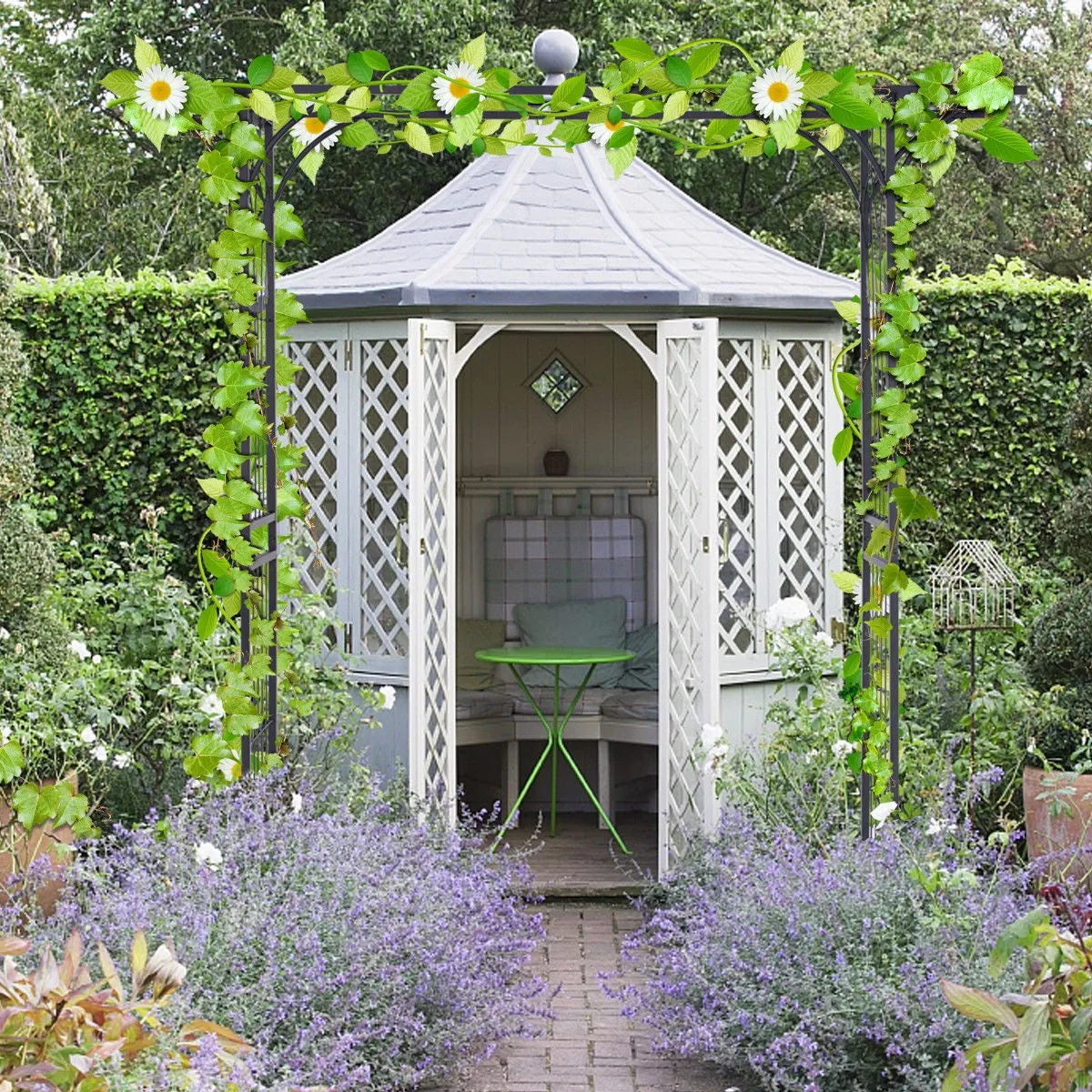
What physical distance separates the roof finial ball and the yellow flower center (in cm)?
173

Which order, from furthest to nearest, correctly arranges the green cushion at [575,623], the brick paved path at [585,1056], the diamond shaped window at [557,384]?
the diamond shaped window at [557,384] → the green cushion at [575,623] → the brick paved path at [585,1056]

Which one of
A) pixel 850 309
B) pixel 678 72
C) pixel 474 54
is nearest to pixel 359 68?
pixel 474 54

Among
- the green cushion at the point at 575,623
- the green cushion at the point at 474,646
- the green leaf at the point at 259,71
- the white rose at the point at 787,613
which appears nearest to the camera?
the green leaf at the point at 259,71

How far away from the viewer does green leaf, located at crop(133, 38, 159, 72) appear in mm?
4449

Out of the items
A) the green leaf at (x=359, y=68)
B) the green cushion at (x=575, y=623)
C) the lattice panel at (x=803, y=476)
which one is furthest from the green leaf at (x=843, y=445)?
the green cushion at (x=575, y=623)

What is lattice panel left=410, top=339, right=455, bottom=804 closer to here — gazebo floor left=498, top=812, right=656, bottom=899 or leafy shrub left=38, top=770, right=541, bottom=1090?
gazebo floor left=498, top=812, right=656, bottom=899

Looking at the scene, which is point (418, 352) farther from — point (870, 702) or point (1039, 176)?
point (1039, 176)

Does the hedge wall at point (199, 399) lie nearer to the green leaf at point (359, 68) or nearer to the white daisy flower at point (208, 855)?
the green leaf at point (359, 68)

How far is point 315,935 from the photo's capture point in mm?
3877

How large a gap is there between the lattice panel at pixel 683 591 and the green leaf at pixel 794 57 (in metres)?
1.34

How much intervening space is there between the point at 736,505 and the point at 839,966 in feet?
8.57

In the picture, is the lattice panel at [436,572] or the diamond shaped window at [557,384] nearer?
the lattice panel at [436,572]

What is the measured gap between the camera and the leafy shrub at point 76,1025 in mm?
2551

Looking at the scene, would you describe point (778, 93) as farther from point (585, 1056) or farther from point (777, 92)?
point (585, 1056)
